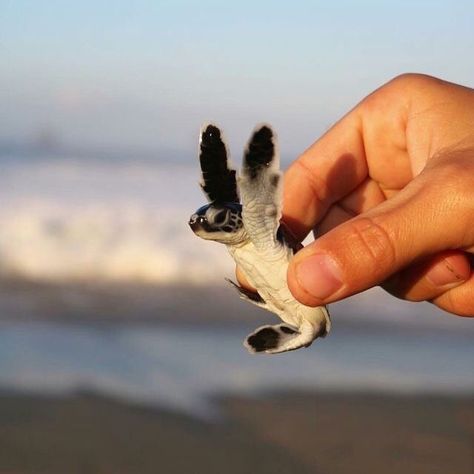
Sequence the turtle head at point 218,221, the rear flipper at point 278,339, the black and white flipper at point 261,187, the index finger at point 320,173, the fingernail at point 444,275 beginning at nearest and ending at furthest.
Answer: the black and white flipper at point 261,187, the turtle head at point 218,221, the rear flipper at point 278,339, the fingernail at point 444,275, the index finger at point 320,173

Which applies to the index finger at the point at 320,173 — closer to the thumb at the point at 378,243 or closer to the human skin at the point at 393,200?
the human skin at the point at 393,200

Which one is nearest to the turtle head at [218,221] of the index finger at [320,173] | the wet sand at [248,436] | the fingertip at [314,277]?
the fingertip at [314,277]

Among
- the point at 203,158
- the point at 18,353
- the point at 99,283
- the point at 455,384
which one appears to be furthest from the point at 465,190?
the point at 99,283

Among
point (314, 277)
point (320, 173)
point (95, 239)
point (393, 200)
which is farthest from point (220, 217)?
point (95, 239)

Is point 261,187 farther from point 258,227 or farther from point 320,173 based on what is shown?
point 320,173

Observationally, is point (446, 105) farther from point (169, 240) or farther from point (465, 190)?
point (169, 240)

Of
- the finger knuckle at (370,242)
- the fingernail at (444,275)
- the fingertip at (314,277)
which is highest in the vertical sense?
the fingernail at (444,275)
